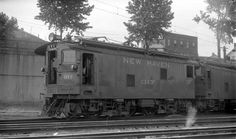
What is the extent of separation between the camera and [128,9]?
3359 cm

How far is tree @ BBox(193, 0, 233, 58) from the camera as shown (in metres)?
33.5

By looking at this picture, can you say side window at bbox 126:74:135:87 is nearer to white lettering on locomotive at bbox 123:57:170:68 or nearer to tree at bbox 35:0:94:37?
white lettering on locomotive at bbox 123:57:170:68

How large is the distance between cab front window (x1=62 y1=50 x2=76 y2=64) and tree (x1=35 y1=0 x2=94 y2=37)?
13.4 metres

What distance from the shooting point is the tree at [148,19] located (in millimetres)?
32000

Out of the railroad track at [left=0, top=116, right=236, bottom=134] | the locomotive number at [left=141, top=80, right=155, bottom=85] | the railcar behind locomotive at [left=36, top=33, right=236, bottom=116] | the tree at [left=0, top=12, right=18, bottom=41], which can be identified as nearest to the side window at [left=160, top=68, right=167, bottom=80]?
the railcar behind locomotive at [left=36, top=33, right=236, bottom=116]

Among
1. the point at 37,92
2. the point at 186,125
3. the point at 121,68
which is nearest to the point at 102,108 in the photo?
the point at 121,68

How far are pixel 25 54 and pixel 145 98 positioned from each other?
1696cm

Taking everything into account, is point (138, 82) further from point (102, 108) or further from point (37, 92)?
point (37, 92)

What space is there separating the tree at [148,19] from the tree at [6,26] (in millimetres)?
11915

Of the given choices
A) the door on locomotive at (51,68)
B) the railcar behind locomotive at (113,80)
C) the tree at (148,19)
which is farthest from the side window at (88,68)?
the tree at (148,19)

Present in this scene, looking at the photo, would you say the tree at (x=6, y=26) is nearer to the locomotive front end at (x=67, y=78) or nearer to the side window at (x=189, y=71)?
the locomotive front end at (x=67, y=78)

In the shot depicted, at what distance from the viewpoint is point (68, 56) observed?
14672 millimetres

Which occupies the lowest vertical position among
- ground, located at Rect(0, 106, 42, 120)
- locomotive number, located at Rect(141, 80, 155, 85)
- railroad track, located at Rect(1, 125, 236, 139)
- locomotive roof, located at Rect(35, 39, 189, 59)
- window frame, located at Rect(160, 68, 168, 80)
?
ground, located at Rect(0, 106, 42, 120)

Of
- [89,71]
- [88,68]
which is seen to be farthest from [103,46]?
[89,71]
